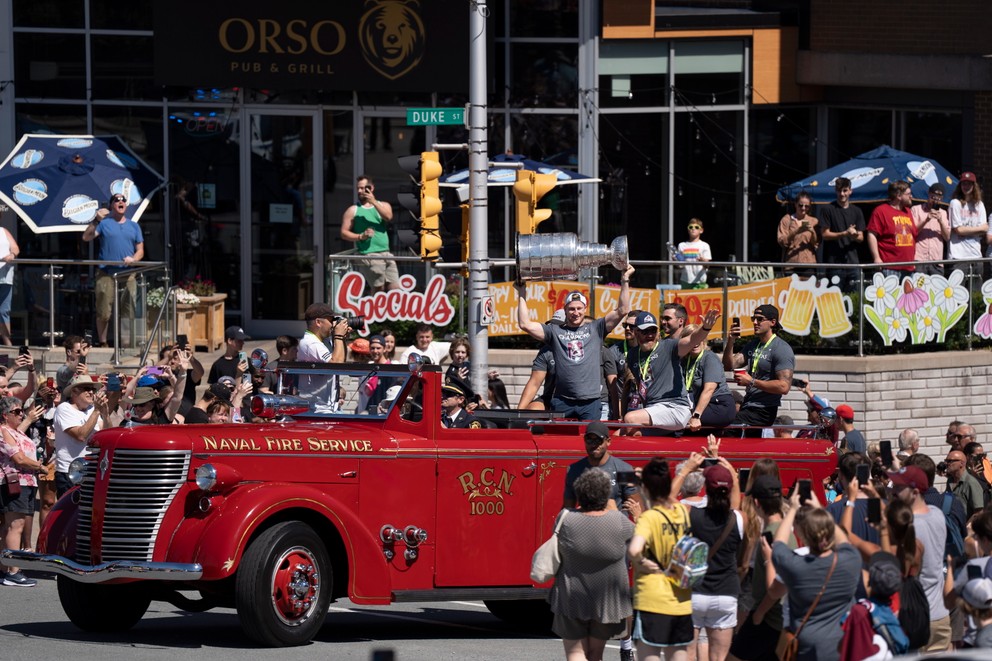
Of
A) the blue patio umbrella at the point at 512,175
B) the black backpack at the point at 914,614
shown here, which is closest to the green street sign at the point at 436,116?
the blue patio umbrella at the point at 512,175

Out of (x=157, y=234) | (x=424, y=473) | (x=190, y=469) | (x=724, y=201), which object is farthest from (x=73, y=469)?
(x=724, y=201)

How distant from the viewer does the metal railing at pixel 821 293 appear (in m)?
19.1

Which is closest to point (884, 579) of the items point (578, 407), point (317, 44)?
point (578, 407)

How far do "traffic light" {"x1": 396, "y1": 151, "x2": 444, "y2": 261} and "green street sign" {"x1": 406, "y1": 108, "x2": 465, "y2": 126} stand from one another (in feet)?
1.92

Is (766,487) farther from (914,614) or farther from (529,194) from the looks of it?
(529,194)

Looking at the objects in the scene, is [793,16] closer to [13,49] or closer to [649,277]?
[649,277]

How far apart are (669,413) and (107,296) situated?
28.5 feet

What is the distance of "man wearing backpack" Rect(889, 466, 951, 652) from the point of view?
9484 mm

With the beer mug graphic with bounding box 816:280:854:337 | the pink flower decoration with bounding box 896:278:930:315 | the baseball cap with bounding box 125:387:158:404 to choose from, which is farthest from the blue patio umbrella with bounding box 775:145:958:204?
the baseball cap with bounding box 125:387:158:404

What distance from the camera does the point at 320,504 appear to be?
441 inches

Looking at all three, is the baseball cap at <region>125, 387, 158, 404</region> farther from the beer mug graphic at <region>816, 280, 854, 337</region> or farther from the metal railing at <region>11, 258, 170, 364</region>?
the beer mug graphic at <region>816, 280, 854, 337</region>

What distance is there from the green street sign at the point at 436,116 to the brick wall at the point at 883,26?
32.5ft

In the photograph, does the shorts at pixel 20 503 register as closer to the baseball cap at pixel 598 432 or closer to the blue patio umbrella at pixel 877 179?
the baseball cap at pixel 598 432

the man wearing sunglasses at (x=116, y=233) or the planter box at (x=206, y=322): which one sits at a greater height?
the man wearing sunglasses at (x=116, y=233)
